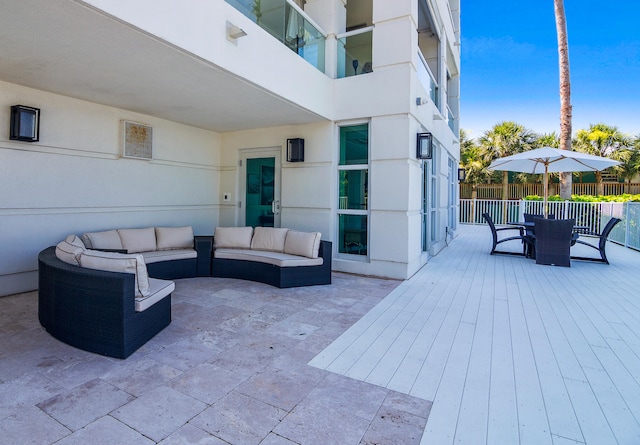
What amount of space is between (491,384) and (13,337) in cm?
405

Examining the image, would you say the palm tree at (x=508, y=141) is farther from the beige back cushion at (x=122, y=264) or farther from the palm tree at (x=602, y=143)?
the beige back cushion at (x=122, y=264)

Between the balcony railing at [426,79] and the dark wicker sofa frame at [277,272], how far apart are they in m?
3.77

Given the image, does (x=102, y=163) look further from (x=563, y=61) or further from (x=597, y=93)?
(x=597, y=93)

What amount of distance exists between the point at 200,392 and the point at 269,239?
3597 millimetres

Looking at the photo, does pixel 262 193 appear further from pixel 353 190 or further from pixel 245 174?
pixel 353 190

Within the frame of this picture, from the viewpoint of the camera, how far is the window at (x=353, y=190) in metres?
6.07

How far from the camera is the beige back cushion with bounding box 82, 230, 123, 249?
4.70 metres

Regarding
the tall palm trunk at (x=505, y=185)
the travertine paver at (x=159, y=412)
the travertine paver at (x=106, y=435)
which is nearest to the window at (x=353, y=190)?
the travertine paver at (x=159, y=412)

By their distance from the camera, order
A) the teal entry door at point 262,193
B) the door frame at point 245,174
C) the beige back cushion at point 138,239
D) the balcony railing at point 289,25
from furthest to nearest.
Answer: the teal entry door at point 262,193 → the door frame at point 245,174 → the beige back cushion at point 138,239 → the balcony railing at point 289,25

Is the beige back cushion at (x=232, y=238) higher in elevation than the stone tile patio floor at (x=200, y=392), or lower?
higher

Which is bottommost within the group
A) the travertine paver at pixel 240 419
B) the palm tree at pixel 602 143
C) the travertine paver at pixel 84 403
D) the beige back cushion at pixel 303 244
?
the travertine paver at pixel 240 419

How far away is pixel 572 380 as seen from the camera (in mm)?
2475

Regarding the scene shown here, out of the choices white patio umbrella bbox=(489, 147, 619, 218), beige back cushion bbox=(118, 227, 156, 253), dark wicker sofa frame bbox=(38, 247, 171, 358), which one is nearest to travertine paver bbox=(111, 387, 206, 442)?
dark wicker sofa frame bbox=(38, 247, 171, 358)

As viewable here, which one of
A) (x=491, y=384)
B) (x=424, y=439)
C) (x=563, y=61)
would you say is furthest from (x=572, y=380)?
(x=563, y=61)
